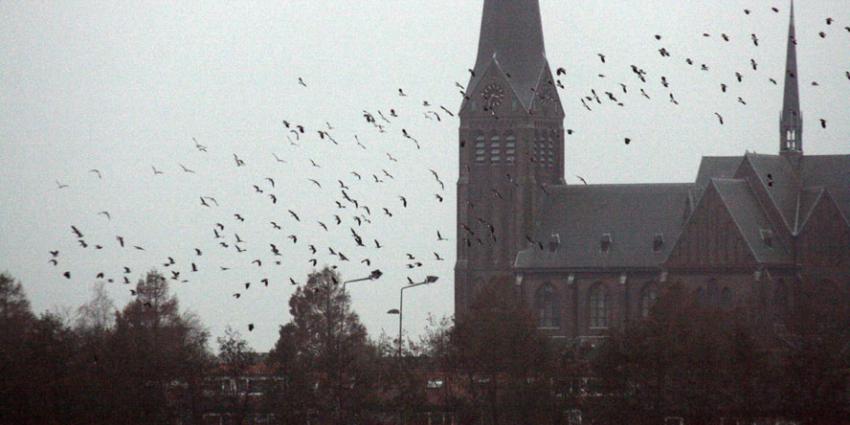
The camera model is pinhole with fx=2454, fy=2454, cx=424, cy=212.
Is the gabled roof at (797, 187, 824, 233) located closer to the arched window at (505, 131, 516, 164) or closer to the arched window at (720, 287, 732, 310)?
the arched window at (720, 287, 732, 310)

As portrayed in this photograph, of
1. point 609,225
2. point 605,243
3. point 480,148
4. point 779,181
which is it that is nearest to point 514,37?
point 480,148

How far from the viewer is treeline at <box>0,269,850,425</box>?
3912 inches

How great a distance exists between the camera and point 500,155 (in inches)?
6555

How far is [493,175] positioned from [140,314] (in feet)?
134

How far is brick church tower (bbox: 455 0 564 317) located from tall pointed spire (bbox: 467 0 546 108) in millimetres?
66

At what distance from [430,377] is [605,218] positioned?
52046 mm

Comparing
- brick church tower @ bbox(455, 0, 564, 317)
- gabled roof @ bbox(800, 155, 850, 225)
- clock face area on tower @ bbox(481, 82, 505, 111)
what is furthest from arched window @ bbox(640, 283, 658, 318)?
clock face area on tower @ bbox(481, 82, 505, 111)

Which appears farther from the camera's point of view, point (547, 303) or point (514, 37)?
point (547, 303)

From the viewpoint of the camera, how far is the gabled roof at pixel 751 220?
512 feet

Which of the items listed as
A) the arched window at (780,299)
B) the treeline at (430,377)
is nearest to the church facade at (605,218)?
the arched window at (780,299)

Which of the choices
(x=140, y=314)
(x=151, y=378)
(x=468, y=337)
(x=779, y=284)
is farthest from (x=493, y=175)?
(x=151, y=378)

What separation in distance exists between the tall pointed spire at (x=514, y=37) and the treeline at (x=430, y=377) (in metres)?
42.7

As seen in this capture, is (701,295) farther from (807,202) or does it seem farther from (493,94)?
(493,94)

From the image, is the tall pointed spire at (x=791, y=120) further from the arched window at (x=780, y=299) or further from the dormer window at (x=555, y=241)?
the dormer window at (x=555, y=241)
